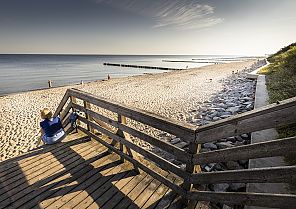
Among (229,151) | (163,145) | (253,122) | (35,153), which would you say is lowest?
(35,153)

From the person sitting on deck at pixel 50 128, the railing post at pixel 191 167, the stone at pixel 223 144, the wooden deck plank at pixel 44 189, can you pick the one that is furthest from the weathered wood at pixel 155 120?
the stone at pixel 223 144

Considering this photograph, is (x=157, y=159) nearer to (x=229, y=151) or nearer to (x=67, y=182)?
(x=229, y=151)

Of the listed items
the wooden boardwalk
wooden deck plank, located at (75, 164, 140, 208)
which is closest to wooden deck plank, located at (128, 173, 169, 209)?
the wooden boardwalk

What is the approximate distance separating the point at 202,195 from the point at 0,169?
4143mm

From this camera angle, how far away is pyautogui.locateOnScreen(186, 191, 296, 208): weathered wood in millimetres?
1967

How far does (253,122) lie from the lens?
2.00 metres

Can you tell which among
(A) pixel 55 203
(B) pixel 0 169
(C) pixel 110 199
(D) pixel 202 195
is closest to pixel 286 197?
(D) pixel 202 195

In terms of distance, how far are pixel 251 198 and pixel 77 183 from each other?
9.71 ft

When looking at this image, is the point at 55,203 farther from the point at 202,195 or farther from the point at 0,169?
the point at 202,195

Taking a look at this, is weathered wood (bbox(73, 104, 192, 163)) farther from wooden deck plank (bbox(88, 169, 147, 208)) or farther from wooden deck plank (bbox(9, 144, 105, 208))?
wooden deck plank (bbox(9, 144, 105, 208))

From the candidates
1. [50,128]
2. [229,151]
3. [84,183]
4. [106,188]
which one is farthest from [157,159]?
[50,128]

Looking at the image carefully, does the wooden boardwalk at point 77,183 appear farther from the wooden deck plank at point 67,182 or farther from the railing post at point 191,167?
the railing post at point 191,167

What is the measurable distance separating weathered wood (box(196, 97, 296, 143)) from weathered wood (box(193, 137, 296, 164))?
0.19 m

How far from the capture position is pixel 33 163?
13.9ft
